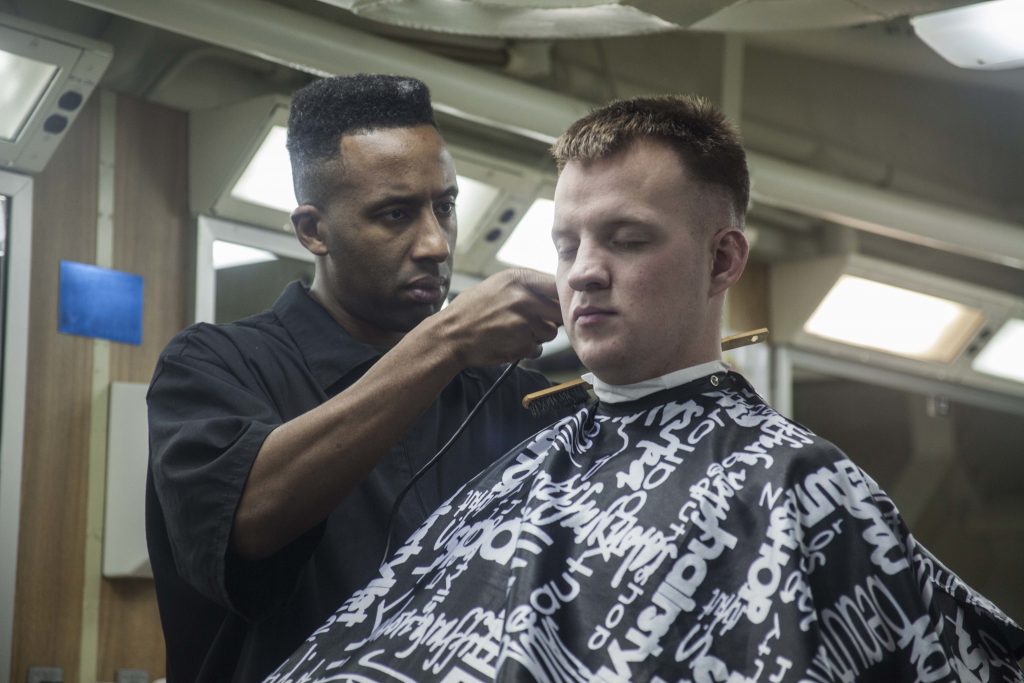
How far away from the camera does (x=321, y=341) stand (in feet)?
6.97

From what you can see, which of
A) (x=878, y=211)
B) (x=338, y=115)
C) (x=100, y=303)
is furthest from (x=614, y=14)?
(x=878, y=211)

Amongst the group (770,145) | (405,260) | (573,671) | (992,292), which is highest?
(770,145)

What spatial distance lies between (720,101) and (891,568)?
10.4 feet

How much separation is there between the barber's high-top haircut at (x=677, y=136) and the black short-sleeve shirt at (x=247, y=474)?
1.50ft

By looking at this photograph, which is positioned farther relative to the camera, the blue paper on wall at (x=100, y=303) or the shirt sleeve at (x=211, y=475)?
the blue paper on wall at (x=100, y=303)

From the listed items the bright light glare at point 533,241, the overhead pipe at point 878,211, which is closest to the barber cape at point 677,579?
the bright light glare at point 533,241

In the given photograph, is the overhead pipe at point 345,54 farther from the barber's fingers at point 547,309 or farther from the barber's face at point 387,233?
the barber's fingers at point 547,309

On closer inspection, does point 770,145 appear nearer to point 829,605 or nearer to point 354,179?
point 354,179

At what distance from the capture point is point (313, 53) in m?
3.25

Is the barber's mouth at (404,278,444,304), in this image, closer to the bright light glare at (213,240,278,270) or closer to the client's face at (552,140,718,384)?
the client's face at (552,140,718,384)

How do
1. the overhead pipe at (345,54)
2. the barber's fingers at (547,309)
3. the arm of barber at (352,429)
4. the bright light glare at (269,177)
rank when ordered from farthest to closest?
the bright light glare at (269,177) < the overhead pipe at (345,54) < the barber's fingers at (547,309) < the arm of barber at (352,429)

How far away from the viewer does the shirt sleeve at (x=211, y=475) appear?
1.77m

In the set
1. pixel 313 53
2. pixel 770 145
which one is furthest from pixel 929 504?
pixel 313 53

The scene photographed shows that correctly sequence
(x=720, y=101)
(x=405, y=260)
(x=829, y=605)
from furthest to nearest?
(x=720, y=101)
(x=405, y=260)
(x=829, y=605)
